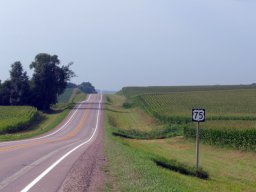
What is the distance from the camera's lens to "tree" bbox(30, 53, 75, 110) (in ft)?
375

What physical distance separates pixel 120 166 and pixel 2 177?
453 centimetres

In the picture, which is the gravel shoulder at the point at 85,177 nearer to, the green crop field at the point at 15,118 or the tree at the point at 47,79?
the green crop field at the point at 15,118

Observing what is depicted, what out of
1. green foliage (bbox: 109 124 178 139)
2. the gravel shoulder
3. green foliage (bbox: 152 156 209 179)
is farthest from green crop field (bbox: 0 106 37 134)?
the gravel shoulder

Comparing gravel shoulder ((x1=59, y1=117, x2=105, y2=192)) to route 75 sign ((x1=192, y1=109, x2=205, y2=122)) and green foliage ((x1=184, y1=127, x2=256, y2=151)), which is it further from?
green foliage ((x1=184, y1=127, x2=256, y2=151))

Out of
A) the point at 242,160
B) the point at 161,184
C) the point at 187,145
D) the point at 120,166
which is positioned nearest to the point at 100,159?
the point at 120,166

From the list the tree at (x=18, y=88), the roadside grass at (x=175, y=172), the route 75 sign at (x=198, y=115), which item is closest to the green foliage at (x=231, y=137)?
the roadside grass at (x=175, y=172)

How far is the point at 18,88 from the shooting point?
368 ft

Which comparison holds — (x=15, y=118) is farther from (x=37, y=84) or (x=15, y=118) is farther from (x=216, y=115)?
(x=37, y=84)

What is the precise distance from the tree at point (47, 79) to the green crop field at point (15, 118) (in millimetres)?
18900

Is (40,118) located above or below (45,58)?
below

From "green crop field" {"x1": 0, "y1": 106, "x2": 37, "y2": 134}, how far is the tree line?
17.0m

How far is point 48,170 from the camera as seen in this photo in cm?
1848

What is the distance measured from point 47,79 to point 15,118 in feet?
122

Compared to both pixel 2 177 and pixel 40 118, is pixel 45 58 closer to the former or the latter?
pixel 40 118
